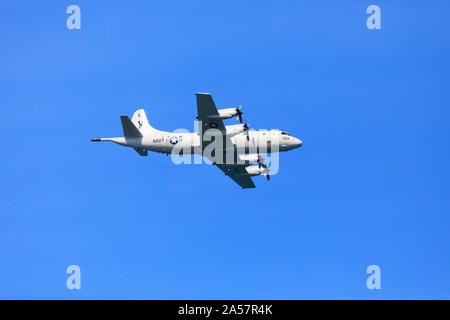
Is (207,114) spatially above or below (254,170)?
above

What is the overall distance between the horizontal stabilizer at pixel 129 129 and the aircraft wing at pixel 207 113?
302 inches

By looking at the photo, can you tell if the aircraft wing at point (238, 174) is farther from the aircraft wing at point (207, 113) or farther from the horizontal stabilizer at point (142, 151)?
the horizontal stabilizer at point (142, 151)

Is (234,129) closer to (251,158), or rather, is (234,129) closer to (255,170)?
(251,158)

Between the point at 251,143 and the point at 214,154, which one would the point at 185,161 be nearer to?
the point at 214,154

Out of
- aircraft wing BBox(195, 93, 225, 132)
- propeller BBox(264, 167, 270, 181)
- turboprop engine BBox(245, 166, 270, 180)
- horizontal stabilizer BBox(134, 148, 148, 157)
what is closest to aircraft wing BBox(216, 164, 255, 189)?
turboprop engine BBox(245, 166, 270, 180)

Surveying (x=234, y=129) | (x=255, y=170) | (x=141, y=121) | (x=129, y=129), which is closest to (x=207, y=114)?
(x=234, y=129)

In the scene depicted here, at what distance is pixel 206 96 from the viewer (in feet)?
192

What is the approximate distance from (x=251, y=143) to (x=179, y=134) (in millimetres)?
7694

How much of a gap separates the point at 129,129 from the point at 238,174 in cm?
1429

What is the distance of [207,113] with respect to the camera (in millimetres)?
60406

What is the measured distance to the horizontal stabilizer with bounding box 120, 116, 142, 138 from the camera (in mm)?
63906

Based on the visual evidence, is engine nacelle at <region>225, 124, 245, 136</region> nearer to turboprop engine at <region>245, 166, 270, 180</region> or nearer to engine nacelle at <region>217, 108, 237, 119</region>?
engine nacelle at <region>217, 108, 237, 119</region>
